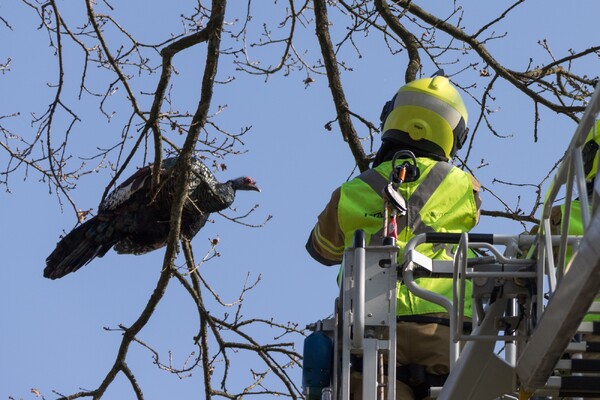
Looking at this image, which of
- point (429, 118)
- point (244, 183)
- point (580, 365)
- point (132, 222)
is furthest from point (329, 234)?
point (244, 183)

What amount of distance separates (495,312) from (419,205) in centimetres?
107

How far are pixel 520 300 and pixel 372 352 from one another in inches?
24.3

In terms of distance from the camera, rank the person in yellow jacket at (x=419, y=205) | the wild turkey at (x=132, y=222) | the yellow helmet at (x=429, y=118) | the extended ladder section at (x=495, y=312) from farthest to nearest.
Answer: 1. the wild turkey at (x=132, y=222)
2. the yellow helmet at (x=429, y=118)
3. the person in yellow jacket at (x=419, y=205)
4. the extended ladder section at (x=495, y=312)

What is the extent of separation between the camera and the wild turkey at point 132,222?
11773 mm

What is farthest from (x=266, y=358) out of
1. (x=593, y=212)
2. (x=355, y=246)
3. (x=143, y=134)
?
(x=593, y=212)

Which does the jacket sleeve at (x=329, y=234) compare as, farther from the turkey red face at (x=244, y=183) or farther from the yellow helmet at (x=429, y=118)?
the turkey red face at (x=244, y=183)

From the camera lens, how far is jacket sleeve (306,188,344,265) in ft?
17.8

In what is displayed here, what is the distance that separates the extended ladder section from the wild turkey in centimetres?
644

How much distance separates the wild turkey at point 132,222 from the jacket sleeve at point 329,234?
562 centimetres

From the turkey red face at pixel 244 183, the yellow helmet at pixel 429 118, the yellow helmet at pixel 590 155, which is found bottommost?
the yellow helmet at pixel 590 155

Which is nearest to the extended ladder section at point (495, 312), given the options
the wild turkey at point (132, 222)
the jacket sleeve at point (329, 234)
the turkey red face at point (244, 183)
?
the jacket sleeve at point (329, 234)

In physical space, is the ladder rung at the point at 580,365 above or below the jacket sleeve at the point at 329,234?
below

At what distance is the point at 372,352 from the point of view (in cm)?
468

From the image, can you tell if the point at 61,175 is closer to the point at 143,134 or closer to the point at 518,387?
the point at 143,134
